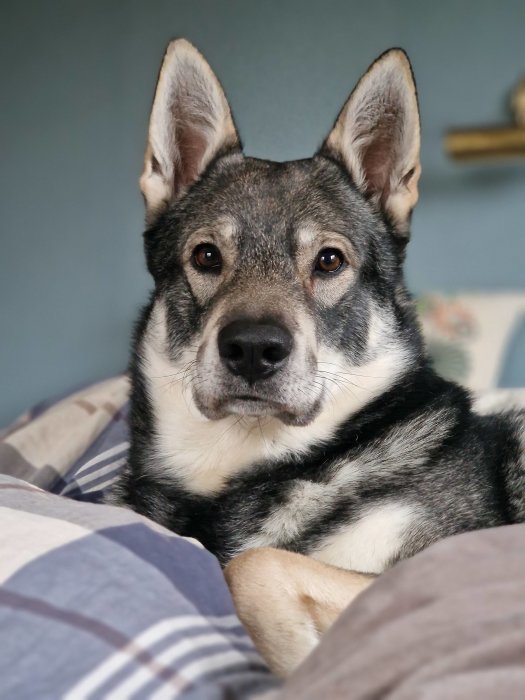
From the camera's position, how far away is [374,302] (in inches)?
67.7

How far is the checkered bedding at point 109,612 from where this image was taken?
2.89 feet

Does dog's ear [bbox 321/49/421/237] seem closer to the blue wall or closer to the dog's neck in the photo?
the dog's neck

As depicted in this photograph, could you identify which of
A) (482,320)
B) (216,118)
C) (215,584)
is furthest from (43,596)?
(482,320)

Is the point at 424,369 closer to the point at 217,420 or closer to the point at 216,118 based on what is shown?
the point at 217,420

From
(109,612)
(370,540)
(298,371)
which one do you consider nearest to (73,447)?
(298,371)

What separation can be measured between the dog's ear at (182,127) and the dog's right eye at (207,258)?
0.21 m

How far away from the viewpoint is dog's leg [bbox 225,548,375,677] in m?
1.19

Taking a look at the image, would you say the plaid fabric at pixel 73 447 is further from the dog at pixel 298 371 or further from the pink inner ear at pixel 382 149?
the pink inner ear at pixel 382 149

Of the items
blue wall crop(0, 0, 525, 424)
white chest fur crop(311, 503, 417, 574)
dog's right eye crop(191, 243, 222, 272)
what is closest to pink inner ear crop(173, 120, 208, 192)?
dog's right eye crop(191, 243, 222, 272)

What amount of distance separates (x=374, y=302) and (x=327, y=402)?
0.25 meters

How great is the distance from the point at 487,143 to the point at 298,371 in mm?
2281

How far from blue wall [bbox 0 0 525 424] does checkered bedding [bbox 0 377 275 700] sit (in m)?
2.59

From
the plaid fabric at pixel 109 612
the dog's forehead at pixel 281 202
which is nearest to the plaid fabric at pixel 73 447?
the dog's forehead at pixel 281 202

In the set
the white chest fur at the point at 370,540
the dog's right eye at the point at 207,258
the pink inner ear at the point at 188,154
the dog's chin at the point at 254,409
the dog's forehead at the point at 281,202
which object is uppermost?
the pink inner ear at the point at 188,154
